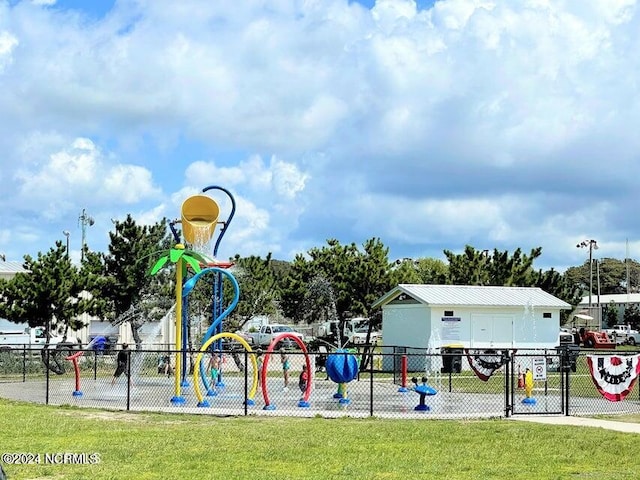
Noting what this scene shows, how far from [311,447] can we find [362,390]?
38.7 ft

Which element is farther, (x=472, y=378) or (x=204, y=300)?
(x=204, y=300)

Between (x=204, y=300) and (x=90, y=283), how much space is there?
451 cm

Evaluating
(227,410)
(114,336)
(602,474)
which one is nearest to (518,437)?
(602,474)

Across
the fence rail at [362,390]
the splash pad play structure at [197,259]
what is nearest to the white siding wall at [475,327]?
A: the fence rail at [362,390]

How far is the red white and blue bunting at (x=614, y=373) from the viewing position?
1972 cm

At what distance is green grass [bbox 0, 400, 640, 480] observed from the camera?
1155cm

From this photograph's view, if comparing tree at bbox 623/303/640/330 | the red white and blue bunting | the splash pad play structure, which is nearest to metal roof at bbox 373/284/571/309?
the splash pad play structure

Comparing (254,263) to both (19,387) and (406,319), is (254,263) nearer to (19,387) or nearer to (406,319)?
(406,319)

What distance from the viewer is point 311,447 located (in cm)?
→ 1368

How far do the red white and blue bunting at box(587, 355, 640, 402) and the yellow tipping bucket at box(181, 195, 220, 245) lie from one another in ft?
34.6

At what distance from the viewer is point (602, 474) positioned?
11.6 m

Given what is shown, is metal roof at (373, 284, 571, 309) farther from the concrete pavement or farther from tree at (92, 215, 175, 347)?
the concrete pavement

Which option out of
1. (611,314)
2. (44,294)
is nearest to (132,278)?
(44,294)

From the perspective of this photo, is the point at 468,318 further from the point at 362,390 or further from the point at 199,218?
the point at 199,218
